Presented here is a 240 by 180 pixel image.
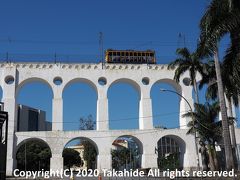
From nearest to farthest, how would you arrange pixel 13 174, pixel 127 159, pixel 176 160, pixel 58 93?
pixel 13 174 → pixel 58 93 → pixel 176 160 → pixel 127 159

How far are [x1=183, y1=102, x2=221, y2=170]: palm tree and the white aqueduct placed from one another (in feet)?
33.2

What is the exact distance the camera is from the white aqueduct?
Answer: 160ft

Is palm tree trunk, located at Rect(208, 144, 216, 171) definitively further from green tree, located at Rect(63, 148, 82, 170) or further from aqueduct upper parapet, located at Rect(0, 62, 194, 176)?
green tree, located at Rect(63, 148, 82, 170)

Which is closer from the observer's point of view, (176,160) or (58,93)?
(58,93)

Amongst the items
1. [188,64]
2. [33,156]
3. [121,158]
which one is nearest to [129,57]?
[188,64]

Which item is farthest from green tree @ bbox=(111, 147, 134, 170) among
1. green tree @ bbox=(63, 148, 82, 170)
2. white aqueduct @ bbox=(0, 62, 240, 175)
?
white aqueduct @ bbox=(0, 62, 240, 175)

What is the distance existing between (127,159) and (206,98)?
200 ft

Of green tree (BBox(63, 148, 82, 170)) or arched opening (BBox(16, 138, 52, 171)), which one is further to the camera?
green tree (BBox(63, 148, 82, 170))

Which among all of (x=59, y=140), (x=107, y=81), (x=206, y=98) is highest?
(x=107, y=81)

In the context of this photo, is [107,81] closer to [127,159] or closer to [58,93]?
[58,93]

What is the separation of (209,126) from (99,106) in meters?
16.3

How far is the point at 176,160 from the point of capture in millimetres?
77312

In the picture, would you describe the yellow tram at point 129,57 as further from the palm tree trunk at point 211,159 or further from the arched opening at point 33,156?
the arched opening at point 33,156

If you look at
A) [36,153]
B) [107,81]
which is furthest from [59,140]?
[36,153]
